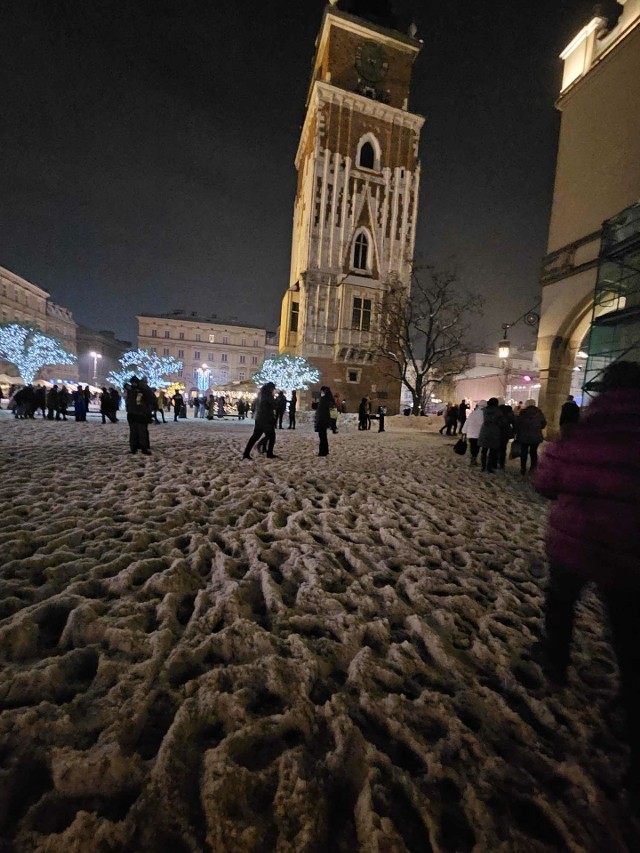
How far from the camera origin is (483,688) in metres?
1.97

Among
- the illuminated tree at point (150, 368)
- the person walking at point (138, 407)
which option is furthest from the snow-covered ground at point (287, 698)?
the illuminated tree at point (150, 368)

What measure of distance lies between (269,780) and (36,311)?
78811mm

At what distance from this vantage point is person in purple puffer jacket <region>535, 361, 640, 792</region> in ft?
5.22

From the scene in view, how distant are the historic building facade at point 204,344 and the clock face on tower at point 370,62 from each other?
42606 mm

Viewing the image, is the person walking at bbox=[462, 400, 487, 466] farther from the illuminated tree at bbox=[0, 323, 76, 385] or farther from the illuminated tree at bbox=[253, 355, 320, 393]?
the illuminated tree at bbox=[0, 323, 76, 385]

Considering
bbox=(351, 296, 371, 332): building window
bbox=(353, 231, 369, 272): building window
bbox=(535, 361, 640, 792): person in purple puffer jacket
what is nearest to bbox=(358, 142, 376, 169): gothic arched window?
bbox=(353, 231, 369, 272): building window

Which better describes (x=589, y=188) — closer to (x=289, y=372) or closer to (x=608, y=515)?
(x=608, y=515)

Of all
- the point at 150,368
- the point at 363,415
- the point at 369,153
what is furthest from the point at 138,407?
the point at 369,153

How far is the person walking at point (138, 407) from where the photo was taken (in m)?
7.96

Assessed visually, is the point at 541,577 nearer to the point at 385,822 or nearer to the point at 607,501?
the point at 607,501

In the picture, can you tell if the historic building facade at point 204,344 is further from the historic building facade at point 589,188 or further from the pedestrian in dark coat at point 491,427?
the pedestrian in dark coat at point 491,427

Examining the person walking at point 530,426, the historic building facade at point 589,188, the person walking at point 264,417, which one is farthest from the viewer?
the historic building facade at point 589,188

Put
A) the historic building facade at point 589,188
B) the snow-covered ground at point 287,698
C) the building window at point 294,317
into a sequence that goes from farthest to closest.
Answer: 1. the building window at point 294,317
2. the historic building facade at point 589,188
3. the snow-covered ground at point 287,698

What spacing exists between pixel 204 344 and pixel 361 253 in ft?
143
